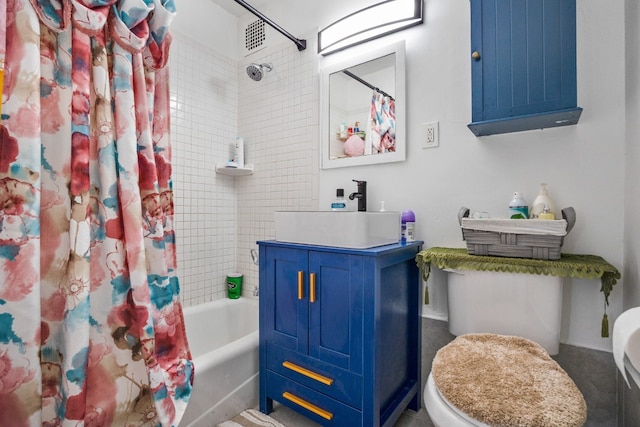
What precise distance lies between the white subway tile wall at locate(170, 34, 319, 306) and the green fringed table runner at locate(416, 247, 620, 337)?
94 centimetres

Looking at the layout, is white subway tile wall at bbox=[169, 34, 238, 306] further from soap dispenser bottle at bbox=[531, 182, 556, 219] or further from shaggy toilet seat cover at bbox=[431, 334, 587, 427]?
soap dispenser bottle at bbox=[531, 182, 556, 219]

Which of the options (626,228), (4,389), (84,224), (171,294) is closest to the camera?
(4,389)

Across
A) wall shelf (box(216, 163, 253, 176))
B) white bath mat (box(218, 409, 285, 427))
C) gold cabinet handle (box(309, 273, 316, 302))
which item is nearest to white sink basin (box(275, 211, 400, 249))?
gold cabinet handle (box(309, 273, 316, 302))

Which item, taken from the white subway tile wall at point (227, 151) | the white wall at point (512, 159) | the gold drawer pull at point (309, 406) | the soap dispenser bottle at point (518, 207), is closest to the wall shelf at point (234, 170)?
the white subway tile wall at point (227, 151)

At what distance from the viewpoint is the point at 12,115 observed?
933 mm

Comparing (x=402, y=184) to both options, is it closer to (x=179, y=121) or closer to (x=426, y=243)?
(x=426, y=243)

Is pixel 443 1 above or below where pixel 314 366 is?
above

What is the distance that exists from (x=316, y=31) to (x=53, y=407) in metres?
2.19

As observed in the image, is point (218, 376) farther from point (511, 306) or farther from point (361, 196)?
point (511, 306)

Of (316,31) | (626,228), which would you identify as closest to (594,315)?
(626,228)

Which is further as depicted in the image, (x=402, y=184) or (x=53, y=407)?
(x=402, y=184)

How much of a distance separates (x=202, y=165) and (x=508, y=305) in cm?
197

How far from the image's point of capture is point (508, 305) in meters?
1.21

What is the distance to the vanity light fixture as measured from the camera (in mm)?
1588
